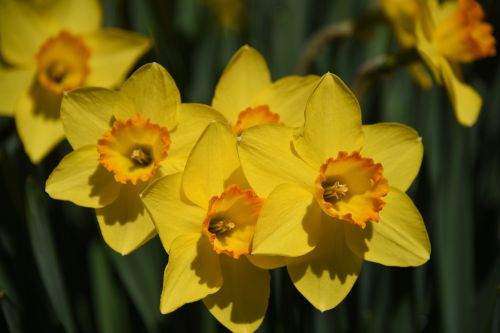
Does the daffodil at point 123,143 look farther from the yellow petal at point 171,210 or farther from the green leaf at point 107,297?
the green leaf at point 107,297

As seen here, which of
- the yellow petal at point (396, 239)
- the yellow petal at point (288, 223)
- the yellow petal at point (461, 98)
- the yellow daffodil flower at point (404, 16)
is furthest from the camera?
the yellow daffodil flower at point (404, 16)

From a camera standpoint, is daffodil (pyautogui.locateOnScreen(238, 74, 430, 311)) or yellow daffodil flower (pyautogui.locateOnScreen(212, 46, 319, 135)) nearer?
daffodil (pyautogui.locateOnScreen(238, 74, 430, 311))

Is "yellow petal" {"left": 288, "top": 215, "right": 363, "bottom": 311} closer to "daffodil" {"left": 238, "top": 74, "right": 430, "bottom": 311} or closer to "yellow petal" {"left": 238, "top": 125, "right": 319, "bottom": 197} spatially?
"daffodil" {"left": 238, "top": 74, "right": 430, "bottom": 311}

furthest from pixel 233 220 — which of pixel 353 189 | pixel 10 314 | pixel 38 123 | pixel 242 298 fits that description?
pixel 38 123

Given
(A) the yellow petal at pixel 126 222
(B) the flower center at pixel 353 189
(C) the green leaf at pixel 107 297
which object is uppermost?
(B) the flower center at pixel 353 189

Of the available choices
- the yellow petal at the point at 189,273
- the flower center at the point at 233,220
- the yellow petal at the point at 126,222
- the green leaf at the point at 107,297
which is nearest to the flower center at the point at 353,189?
the flower center at the point at 233,220

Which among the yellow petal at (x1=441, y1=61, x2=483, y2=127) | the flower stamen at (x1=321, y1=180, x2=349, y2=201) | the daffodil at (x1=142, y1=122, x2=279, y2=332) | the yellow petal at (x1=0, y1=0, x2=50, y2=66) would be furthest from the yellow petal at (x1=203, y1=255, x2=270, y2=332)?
the yellow petal at (x1=0, y1=0, x2=50, y2=66)

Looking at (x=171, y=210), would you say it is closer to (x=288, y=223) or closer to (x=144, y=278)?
(x=288, y=223)
